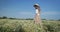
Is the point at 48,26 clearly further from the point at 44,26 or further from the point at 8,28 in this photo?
the point at 8,28

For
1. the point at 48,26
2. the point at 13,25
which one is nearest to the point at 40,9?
the point at 48,26

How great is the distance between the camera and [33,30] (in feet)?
18.4

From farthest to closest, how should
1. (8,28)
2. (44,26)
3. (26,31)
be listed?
(44,26), (8,28), (26,31)

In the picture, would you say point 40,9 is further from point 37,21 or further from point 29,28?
point 29,28

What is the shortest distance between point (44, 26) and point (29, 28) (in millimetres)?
1147

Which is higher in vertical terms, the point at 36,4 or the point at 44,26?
the point at 36,4

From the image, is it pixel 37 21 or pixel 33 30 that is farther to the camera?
pixel 37 21

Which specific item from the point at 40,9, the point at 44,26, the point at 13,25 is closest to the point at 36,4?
the point at 40,9

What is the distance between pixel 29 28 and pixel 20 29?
12.4 inches

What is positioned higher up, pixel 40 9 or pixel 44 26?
pixel 40 9

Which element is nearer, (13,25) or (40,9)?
(13,25)

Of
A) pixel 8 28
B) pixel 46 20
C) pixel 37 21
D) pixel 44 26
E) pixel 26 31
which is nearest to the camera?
pixel 26 31

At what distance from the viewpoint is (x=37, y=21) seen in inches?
278

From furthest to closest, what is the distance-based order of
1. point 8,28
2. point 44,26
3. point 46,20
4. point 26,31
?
point 46,20
point 44,26
point 8,28
point 26,31
